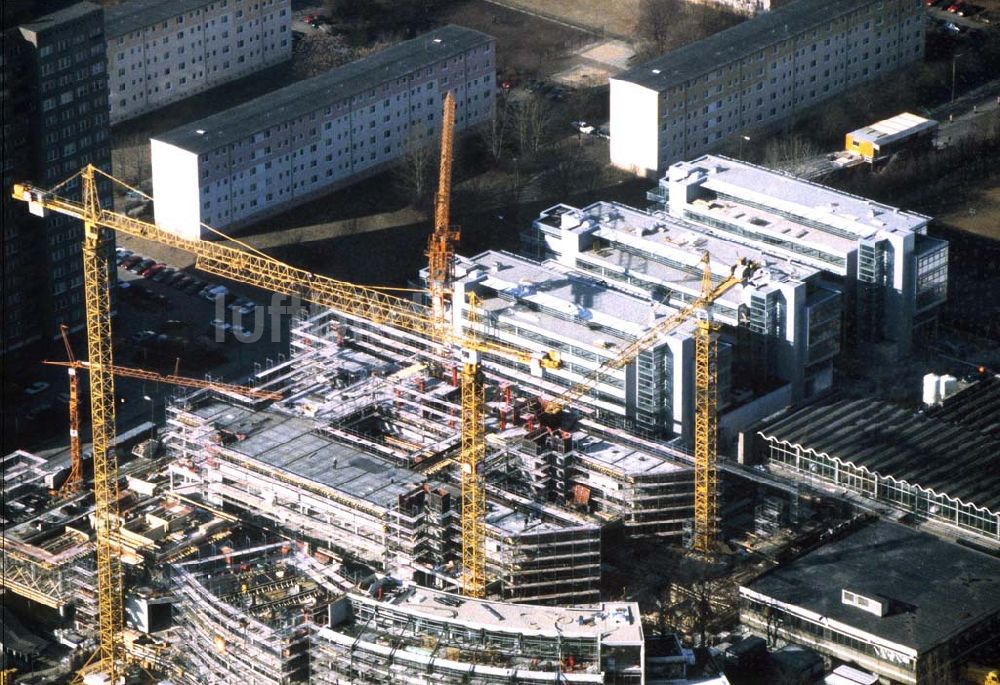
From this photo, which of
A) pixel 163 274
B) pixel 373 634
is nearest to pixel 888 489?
pixel 373 634

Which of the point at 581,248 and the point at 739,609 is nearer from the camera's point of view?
the point at 739,609

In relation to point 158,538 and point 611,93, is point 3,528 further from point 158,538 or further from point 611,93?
point 611,93

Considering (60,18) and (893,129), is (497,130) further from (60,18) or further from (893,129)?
(60,18)

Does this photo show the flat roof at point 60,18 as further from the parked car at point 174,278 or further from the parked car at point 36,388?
the parked car at point 36,388

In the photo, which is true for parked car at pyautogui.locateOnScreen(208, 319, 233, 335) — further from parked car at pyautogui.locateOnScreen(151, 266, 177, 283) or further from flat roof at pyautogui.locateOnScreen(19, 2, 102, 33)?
flat roof at pyautogui.locateOnScreen(19, 2, 102, 33)

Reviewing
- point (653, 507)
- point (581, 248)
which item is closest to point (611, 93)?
point (581, 248)

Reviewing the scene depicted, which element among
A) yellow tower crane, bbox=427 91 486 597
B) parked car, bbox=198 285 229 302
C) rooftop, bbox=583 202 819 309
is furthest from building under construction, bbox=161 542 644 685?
parked car, bbox=198 285 229 302
